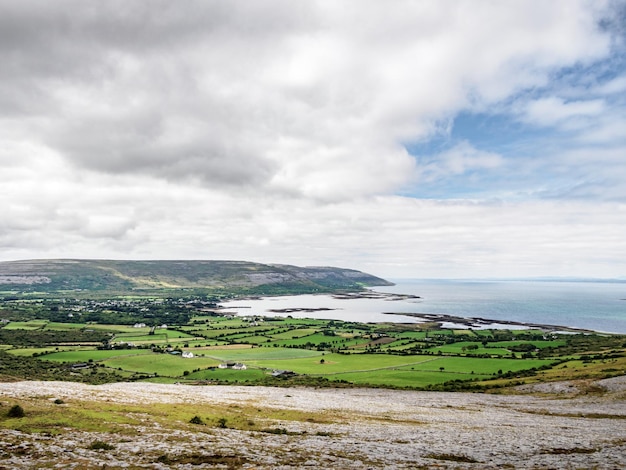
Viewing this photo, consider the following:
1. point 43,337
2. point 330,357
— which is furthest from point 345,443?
point 43,337

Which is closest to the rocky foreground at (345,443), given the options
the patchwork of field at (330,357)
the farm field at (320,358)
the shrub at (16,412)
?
the shrub at (16,412)

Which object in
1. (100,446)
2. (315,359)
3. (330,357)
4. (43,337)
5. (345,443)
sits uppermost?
(100,446)

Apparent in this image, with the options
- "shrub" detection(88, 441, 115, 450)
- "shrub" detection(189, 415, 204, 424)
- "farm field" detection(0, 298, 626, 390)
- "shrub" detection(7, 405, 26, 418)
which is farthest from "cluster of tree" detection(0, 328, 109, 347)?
"shrub" detection(88, 441, 115, 450)

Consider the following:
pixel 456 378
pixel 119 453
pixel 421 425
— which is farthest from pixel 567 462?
pixel 456 378

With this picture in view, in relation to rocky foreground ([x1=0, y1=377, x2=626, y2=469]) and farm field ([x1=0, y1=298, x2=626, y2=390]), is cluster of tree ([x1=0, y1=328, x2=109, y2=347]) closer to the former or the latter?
farm field ([x1=0, y1=298, x2=626, y2=390])

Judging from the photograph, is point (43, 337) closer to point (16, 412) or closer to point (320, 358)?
point (320, 358)

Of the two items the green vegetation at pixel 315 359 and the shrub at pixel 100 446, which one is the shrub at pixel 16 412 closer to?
the shrub at pixel 100 446

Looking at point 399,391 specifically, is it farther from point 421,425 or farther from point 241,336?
point 241,336

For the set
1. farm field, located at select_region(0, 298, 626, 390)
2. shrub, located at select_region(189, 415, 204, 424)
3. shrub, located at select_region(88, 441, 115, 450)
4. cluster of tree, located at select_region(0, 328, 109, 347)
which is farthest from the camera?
cluster of tree, located at select_region(0, 328, 109, 347)
